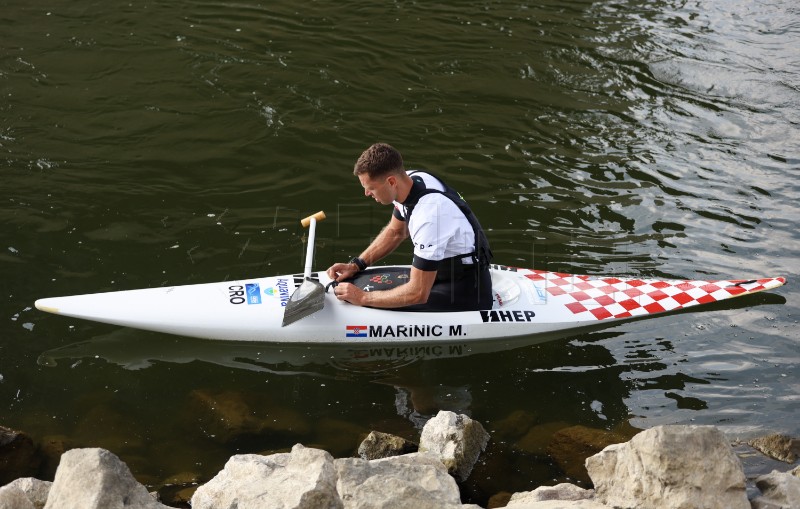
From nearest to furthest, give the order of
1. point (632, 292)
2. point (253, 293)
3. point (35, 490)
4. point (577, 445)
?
point (35, 490) < point (577, 445) < point (253, 293) < point (632, 292)

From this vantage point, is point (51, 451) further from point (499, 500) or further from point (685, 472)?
point (685, 472)

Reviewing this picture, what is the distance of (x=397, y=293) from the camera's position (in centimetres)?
530

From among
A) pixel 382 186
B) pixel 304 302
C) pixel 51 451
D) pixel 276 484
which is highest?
pixel 382 186

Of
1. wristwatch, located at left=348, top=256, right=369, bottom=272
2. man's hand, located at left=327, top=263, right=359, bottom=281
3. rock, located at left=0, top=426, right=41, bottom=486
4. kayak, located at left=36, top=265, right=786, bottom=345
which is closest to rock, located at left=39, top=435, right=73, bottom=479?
rock, located at left=0, top=426, right=41, bottom=486

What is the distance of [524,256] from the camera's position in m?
6.54

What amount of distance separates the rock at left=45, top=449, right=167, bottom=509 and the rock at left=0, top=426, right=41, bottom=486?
4.20 ft

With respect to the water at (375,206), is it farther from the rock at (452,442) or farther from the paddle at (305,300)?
the paddle at (305,300)

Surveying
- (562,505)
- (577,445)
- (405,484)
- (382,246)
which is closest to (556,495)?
(562,505)

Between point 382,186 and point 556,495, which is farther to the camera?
point 382,186

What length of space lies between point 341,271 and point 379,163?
1077 millimetres

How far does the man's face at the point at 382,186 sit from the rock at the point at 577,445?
5.57 ft

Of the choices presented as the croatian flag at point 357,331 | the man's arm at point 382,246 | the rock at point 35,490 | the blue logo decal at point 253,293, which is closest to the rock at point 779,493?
the croatian flag at point 357,331

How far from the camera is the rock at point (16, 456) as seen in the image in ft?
14.4

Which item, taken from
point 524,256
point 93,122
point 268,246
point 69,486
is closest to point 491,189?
point 524,256
